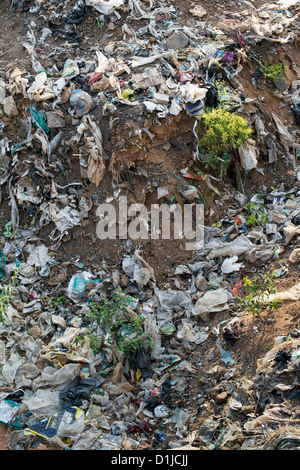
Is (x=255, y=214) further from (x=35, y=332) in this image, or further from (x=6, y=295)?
(x=6, y=295)

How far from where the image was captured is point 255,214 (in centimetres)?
495

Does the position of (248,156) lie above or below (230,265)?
above

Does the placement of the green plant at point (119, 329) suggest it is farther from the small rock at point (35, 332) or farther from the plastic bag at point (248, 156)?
the plastic bag at point (248, 156)

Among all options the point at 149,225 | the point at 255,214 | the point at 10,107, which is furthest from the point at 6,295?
the point at 255,214

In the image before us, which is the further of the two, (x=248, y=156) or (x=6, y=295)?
(x=248, y=156)

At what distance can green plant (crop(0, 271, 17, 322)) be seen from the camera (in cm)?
417

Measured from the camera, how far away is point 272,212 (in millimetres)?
4961

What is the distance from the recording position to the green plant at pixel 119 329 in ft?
12.4

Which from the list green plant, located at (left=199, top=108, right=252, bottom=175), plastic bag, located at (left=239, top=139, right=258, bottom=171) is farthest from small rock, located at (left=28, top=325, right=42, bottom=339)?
plastic bag, located at (left=239, top=139, right=258, bottom=171)

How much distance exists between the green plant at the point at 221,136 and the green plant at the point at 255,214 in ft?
1.76

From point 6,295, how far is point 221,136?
2867 millimetres

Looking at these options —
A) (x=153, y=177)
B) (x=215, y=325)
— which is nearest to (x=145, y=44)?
(x=153, y=177)
